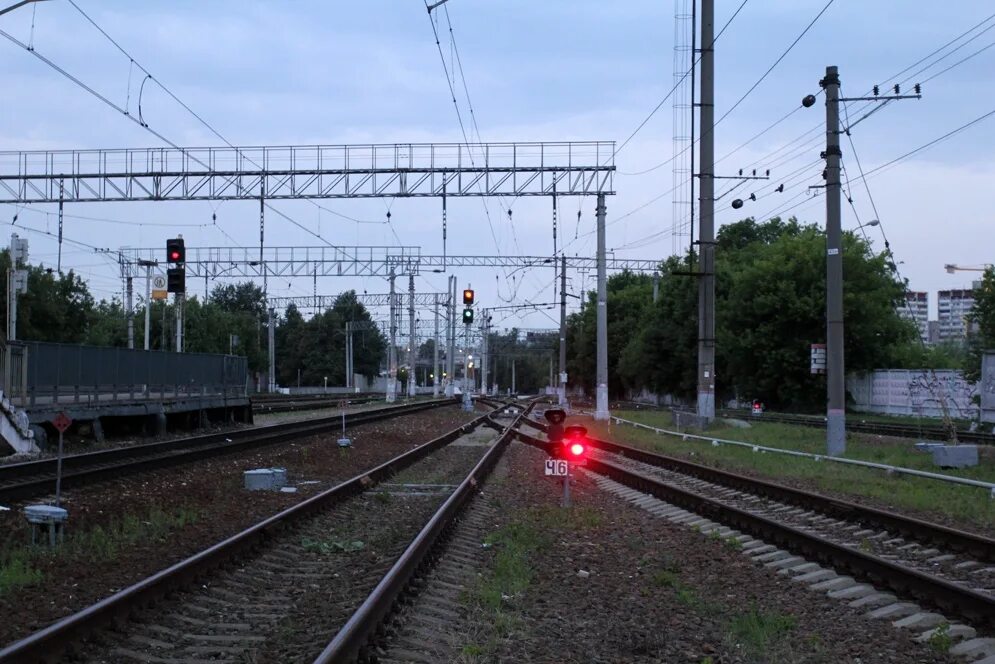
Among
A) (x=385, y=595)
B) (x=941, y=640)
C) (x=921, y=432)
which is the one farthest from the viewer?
(x=921, y=432)

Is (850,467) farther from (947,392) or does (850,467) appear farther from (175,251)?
(947,392)

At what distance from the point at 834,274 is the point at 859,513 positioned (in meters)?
11.4

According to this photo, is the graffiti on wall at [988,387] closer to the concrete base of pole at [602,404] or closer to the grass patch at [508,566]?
the concrete base of pole at [602,404]

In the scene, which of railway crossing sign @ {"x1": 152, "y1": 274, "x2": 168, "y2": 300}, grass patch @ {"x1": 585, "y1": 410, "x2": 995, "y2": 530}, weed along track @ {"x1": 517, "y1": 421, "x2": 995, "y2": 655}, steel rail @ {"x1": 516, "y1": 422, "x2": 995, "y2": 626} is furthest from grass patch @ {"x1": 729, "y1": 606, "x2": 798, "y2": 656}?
railway crossing sign @ {"x1": 152, "y1": 274, "x2": 168, "y2": 300}

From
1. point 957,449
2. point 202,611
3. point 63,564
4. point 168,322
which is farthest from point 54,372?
point 168,322

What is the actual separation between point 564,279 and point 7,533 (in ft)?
166

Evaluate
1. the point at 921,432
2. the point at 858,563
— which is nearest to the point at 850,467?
the point at 921,432

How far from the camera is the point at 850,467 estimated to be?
21938 millimetres

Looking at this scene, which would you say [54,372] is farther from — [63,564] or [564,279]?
[564,279]

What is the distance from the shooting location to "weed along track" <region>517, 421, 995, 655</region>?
8375 millimetres

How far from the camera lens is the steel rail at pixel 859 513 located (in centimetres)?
1120

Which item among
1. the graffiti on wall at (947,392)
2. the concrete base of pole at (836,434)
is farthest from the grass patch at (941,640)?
the graffiti on wall at (947,392)

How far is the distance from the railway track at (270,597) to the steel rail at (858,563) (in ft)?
12.8

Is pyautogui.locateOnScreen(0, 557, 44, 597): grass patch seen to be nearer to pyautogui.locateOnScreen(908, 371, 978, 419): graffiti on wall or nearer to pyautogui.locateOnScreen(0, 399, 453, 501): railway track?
pyautogui.locateOnScreen(0, 399, 453, 501): railway track
